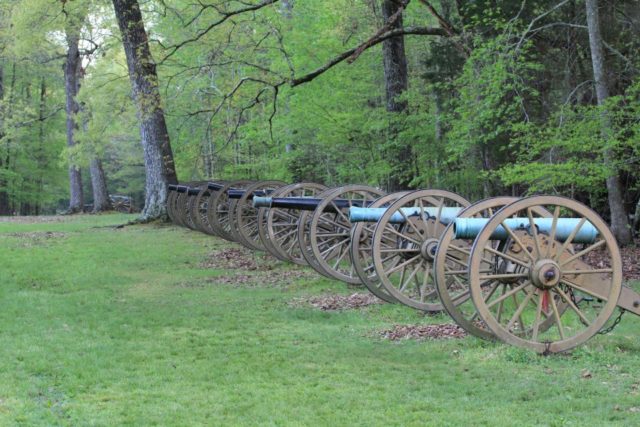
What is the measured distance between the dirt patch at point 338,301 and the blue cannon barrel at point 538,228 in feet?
9.20

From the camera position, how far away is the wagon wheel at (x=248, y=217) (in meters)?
14.4

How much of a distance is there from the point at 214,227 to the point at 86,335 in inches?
377

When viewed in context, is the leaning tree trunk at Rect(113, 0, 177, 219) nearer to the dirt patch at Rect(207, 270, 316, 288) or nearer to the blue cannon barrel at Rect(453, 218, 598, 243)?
the dirt patch at Rect(207, 270, 316, 288)

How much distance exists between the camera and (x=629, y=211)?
53.3 ft

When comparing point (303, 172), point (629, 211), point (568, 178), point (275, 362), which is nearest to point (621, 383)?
point (275, 362)

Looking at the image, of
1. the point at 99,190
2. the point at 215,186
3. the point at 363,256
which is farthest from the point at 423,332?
the point at 99,190

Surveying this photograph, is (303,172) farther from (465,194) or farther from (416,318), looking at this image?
(416,318)

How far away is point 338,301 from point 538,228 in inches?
137

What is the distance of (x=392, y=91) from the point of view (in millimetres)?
16266

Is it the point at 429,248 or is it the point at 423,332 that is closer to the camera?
the point at 423,332

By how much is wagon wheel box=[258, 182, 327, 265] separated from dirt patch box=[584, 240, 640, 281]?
493cm

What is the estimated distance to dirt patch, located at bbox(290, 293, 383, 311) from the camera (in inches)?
352

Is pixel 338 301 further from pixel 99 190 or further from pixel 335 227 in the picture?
pixel 99 190

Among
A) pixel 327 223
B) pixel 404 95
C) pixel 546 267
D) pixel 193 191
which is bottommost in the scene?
pixel 546 267
